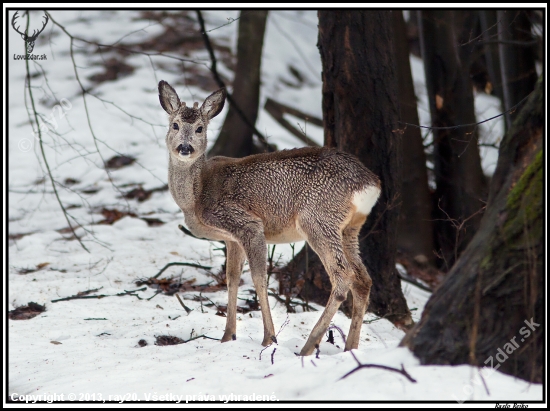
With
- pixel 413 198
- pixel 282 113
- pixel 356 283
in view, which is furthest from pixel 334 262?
pixel 282 113

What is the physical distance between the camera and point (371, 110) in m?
7.35

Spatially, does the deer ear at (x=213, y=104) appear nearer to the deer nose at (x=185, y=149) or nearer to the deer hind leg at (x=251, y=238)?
the deer nose at (x=185, y=149)

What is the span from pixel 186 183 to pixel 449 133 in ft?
18.1

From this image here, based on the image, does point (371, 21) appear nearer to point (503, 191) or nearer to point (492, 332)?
point (503, 191)

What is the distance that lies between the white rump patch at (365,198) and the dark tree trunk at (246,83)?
6164 mm

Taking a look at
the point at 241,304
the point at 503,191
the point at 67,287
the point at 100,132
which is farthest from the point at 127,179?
the point at 503,191

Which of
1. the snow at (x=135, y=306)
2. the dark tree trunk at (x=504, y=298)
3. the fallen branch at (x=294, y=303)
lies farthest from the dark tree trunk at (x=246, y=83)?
the dark tree trunk at (x=504, y=298)

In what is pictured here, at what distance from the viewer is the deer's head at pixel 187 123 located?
6.30 metres

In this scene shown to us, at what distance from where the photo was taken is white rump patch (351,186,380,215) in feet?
20.4

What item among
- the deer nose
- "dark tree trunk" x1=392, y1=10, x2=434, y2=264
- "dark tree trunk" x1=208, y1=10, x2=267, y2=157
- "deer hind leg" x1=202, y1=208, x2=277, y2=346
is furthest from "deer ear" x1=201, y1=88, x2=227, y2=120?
"dark tree trunk" x1=208, y1=10, x2=267, y2=157

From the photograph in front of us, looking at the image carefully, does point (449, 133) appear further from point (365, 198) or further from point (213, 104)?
point (213, 104)

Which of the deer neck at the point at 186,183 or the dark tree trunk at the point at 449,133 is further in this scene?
the dark tree trunk at the point at 449,133

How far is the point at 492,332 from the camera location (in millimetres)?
4062

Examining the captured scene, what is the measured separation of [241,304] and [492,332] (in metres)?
4.06
